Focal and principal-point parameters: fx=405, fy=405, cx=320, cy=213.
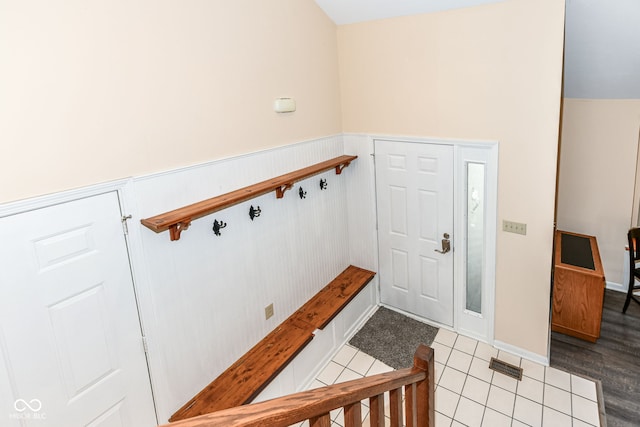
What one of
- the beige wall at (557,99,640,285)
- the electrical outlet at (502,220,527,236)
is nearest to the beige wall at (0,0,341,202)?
the electrical outlet at (502,220,527,236)

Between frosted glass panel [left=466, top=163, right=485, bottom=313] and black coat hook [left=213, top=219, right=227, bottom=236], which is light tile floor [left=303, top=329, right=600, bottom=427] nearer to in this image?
frosted glass panel [left=466, top=163, right=485, bottom=313]

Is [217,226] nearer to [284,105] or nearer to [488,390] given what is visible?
[284,105]

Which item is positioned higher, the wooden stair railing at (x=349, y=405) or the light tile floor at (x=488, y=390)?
the wooden stair railing at (x=349, y=405)

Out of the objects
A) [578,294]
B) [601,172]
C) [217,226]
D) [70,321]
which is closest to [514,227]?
[578,294]

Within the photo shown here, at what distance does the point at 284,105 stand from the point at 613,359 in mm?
3638

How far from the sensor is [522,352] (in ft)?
12.2

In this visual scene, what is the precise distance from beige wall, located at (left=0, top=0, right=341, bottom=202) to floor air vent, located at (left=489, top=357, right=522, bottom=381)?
271 centimetres

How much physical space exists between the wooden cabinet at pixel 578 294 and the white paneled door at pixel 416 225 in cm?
101

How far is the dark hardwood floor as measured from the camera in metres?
3.09

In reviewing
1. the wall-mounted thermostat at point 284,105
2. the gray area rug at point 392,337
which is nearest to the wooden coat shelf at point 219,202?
the wall-mounted thermostat at point 284,105

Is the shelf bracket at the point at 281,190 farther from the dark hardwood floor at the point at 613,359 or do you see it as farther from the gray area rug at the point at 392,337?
the dark hardwood floor at the point at 613,359

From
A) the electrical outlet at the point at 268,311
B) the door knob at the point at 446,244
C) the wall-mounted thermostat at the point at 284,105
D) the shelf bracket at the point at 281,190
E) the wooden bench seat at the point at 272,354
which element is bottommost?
the wooden bench seat at the point at 272,354

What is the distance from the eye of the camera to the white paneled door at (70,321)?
1937mm

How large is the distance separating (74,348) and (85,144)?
3.61 feet
